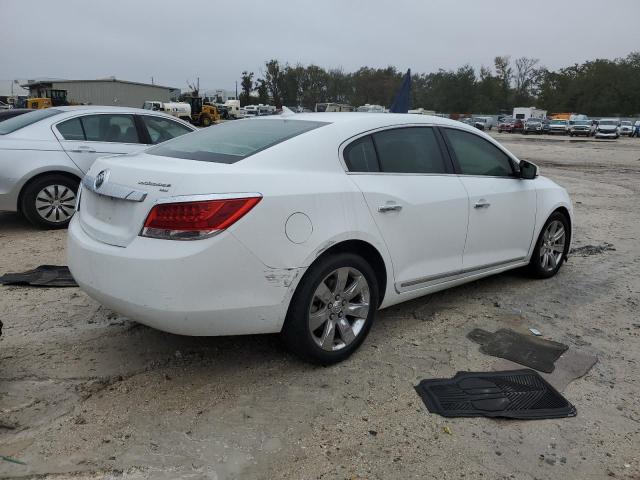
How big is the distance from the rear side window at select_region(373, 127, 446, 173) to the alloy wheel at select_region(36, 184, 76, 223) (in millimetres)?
4553

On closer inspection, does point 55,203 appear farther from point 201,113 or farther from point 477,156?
point 201,113

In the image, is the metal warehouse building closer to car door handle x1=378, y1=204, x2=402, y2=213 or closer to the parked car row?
the parked car row

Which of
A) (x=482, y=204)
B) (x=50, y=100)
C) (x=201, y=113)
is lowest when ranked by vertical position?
(x=482, y=204)

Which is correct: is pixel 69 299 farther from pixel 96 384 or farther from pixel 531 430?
pixel 531 430

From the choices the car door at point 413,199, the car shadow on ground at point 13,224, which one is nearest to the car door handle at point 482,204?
the car door at point 413,199

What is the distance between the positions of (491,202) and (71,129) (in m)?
5.43

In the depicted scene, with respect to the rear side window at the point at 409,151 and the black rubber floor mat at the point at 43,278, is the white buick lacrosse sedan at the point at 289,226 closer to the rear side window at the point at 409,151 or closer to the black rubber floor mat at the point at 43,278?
the rear side window at the point at 409,151

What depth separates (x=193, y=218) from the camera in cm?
282

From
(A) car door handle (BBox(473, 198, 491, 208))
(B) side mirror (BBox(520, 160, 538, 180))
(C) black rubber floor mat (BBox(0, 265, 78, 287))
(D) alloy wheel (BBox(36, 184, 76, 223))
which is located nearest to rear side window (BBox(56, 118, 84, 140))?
(D) alloy wheel (BBox(36, 184, 76, 223))

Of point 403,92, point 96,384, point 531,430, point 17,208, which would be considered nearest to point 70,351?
point 96,384

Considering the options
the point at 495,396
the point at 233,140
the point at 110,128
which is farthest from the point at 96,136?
the point at 495,396

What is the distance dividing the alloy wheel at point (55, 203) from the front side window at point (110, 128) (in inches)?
31.7

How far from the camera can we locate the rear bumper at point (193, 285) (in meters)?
2.80

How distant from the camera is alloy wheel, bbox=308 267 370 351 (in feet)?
10.8
